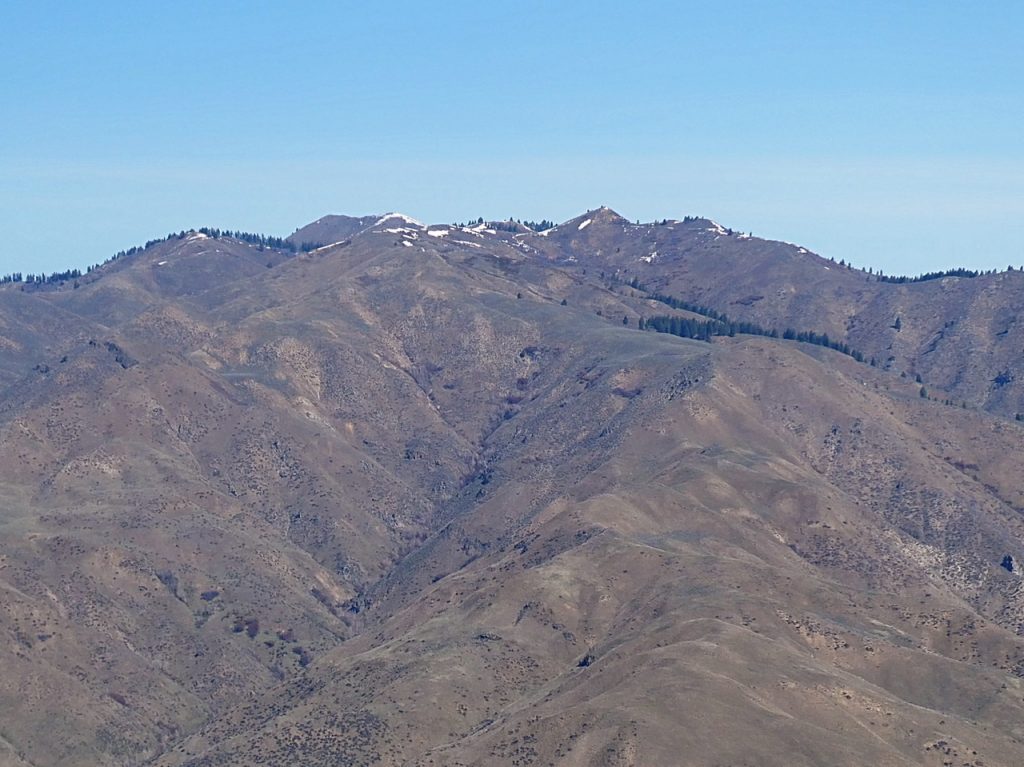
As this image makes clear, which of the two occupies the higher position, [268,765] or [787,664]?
[787,664]

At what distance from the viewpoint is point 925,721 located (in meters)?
189

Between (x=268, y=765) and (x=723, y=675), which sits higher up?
(x=723, y=675)

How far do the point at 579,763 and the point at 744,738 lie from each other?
19475mm

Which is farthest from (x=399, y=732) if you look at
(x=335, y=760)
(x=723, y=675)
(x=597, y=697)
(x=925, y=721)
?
(x=925, y=721)

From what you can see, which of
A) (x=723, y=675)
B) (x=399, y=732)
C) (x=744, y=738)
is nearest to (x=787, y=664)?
(x=723, y=675)

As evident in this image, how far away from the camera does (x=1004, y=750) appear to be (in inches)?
7372

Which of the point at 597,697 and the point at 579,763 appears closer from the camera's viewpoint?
the point at 579,763

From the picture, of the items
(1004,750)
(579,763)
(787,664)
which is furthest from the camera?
(787,664)

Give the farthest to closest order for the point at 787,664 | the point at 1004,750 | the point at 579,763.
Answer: the point at 787,664
the point at 1004,750
the point at 579,763

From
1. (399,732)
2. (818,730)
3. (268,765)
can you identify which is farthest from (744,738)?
(268,765)

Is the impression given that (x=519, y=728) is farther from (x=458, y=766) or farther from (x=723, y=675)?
(x=723, y=675)

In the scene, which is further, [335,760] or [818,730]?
[335,760]

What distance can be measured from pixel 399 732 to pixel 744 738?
155ft

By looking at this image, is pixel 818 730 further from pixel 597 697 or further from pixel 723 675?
pixel 597 697
